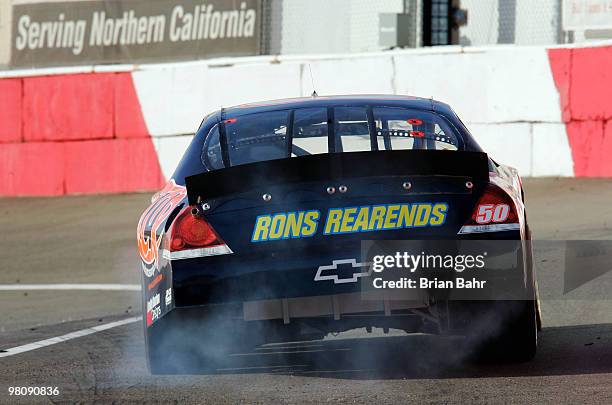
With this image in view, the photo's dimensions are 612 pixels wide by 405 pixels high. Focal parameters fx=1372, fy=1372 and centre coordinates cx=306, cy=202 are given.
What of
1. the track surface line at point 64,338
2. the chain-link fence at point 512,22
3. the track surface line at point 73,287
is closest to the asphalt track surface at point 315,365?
the track surface line at point 64,338

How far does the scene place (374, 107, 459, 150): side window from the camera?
21.9ft

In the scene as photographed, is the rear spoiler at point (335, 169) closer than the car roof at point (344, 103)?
Yes

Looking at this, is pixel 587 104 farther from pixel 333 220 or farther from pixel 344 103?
pixel 333 220

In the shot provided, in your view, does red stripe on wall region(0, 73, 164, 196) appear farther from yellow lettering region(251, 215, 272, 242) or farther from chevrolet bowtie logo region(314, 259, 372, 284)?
chevrolet bowtie logo region(314, 259, 372, 284)

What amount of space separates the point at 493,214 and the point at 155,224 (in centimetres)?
155

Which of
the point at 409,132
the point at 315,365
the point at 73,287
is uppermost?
the point at 409,132

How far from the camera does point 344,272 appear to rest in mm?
5703


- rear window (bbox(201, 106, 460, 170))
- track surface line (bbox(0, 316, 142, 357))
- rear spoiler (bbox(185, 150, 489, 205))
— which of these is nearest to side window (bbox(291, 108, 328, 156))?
rear window (bbox(201, 106, 460, 170))

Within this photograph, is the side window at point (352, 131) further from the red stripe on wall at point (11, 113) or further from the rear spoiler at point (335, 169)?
the red stripe on wall at point (11, 113)

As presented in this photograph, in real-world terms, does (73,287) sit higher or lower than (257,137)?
lower

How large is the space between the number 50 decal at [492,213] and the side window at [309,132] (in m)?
1.14

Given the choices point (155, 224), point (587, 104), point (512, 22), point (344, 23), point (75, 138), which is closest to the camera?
point (155, 224)

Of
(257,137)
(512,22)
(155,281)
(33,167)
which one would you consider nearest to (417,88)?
(512,22)

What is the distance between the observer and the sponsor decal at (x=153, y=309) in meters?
6.06
